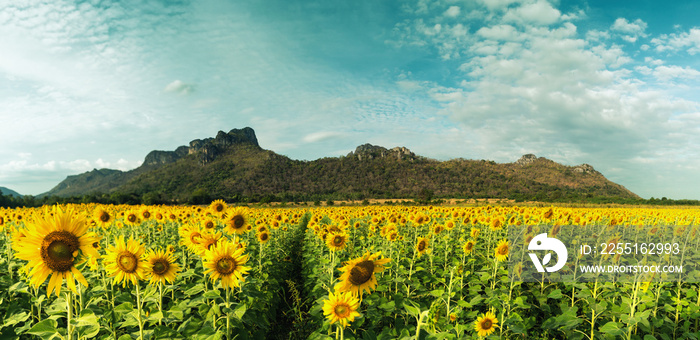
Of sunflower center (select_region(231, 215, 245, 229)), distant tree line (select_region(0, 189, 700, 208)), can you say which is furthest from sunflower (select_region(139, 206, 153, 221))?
distant tree line (select_region(0, 189, 700, 208))

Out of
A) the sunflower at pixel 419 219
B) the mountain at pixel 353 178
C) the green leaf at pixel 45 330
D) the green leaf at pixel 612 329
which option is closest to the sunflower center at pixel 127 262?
the green leaf at pixel 45 330

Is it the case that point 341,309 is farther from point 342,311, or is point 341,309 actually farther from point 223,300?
point 223,300

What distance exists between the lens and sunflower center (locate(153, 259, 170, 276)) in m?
3.87

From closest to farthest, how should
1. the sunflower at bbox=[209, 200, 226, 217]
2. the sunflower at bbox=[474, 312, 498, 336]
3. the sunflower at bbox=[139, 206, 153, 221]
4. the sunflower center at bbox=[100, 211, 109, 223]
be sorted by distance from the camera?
the sunflower at bbox=[474, 312, 498, 336]
the sunflower center at bbox=[100, 211, 109, 223]
the sunflower at bbox=[209, 200, 226, 217]
the sunflower at bbox=[139, 206, 153, 221]

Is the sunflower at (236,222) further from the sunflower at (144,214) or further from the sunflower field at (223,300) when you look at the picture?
the sunflower at (144,214)

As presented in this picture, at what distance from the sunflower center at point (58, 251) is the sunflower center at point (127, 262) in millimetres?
588

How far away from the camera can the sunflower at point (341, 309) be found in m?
3.03

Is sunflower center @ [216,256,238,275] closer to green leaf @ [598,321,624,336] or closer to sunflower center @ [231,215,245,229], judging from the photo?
sunflower center @ [231,215,245,229]

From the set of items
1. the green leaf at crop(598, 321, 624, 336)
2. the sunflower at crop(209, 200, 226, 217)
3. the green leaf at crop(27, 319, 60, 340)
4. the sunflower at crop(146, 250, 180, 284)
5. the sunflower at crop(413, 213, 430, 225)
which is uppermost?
the sunflower at crop(209, 200, 226, 217)

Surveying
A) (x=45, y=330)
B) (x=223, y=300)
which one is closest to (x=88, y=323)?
(x=45, y=330)

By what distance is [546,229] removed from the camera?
10430 mm

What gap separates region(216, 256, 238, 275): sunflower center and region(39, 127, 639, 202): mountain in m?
86.5

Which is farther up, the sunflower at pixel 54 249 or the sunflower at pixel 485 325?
the sunflower at pixel 54 249

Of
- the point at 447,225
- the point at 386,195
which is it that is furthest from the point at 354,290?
the point at 386,195
